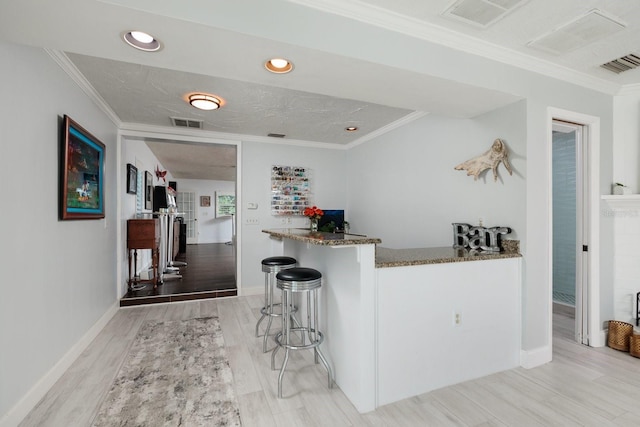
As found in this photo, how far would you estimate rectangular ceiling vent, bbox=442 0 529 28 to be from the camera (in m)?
1.69

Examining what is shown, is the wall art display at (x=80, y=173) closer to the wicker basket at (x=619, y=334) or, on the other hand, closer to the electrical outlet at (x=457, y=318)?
the electrical outlet at (x=457, y=318)

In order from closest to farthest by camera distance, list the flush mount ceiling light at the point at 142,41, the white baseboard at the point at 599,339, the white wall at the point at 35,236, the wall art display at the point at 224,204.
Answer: the flush mount ceiling light at the point at 142,41, the white wall at the point at 35,236, the white baseboard at the point at 599,339, the wall art display at the point at 224,204

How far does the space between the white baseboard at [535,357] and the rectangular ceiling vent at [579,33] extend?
229 cm

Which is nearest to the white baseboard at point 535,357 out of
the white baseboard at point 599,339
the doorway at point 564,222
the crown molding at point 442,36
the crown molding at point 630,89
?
the white baseboard at point 599,339

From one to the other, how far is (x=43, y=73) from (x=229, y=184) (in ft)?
31.7

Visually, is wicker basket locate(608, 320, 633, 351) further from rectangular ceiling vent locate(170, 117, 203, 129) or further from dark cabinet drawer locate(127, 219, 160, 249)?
dark cabinet drawer locate(127, 219, 160, 249)

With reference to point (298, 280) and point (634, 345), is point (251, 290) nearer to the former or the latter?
point (298, 280)

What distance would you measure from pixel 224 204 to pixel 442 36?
10.5 metres

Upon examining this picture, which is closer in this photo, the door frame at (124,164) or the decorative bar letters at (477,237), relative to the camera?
the decorative bar letters at (477,237)

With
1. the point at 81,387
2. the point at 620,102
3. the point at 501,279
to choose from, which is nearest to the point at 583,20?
the point at 620,102

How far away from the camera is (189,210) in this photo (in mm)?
10922

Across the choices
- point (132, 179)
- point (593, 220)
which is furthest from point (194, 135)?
point (593, 220)

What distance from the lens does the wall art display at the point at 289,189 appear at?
471 centimetres

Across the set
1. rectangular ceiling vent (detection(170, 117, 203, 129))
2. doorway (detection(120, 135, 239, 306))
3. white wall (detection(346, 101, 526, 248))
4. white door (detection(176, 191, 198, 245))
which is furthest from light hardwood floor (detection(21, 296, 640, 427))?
white door (detection(176, 191, 198, 245))
